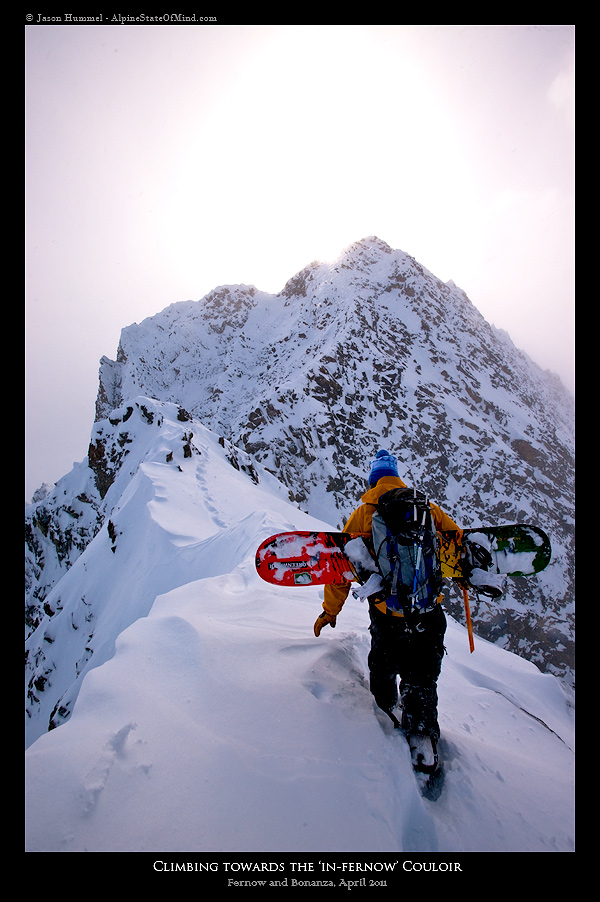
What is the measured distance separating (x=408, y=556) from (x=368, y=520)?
0.39m

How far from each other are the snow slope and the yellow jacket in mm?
590

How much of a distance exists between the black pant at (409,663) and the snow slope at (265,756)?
179mm

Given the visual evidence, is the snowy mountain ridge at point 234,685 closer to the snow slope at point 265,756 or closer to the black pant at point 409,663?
the snow slope at point 265,756

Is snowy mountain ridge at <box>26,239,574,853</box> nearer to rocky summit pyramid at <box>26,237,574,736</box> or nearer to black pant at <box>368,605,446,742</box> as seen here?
black pant at <box>368,605,446,742</box>

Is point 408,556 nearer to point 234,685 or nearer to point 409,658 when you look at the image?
point 409,658

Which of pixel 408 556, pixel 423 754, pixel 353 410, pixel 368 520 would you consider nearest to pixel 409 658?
pixel 423 754

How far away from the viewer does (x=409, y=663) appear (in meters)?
2.49

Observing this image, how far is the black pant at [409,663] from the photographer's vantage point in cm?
235

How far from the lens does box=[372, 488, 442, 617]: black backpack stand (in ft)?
8.14

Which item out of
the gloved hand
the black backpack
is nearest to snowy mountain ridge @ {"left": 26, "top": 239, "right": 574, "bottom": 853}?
the gloved hand

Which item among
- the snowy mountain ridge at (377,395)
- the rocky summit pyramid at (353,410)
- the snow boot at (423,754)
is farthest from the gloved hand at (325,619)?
the snowy mountain ridge at (377,395)

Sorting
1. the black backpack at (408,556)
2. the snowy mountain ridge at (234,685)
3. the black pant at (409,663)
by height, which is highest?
the black backpack at (408,556)

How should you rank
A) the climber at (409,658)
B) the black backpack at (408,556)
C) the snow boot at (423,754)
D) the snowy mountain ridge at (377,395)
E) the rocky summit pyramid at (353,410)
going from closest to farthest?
1. the snow boot at (423,754)
2. the climber at (409,658)
3. the black backpack at (408,556)
4. the rocky summit pyramid at (353,410)
5. the snowy mountain ridge at (377,395)

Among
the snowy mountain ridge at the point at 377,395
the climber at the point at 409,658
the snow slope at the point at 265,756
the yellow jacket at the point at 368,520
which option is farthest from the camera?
the snowy mountain ridge at the point at 377,395
